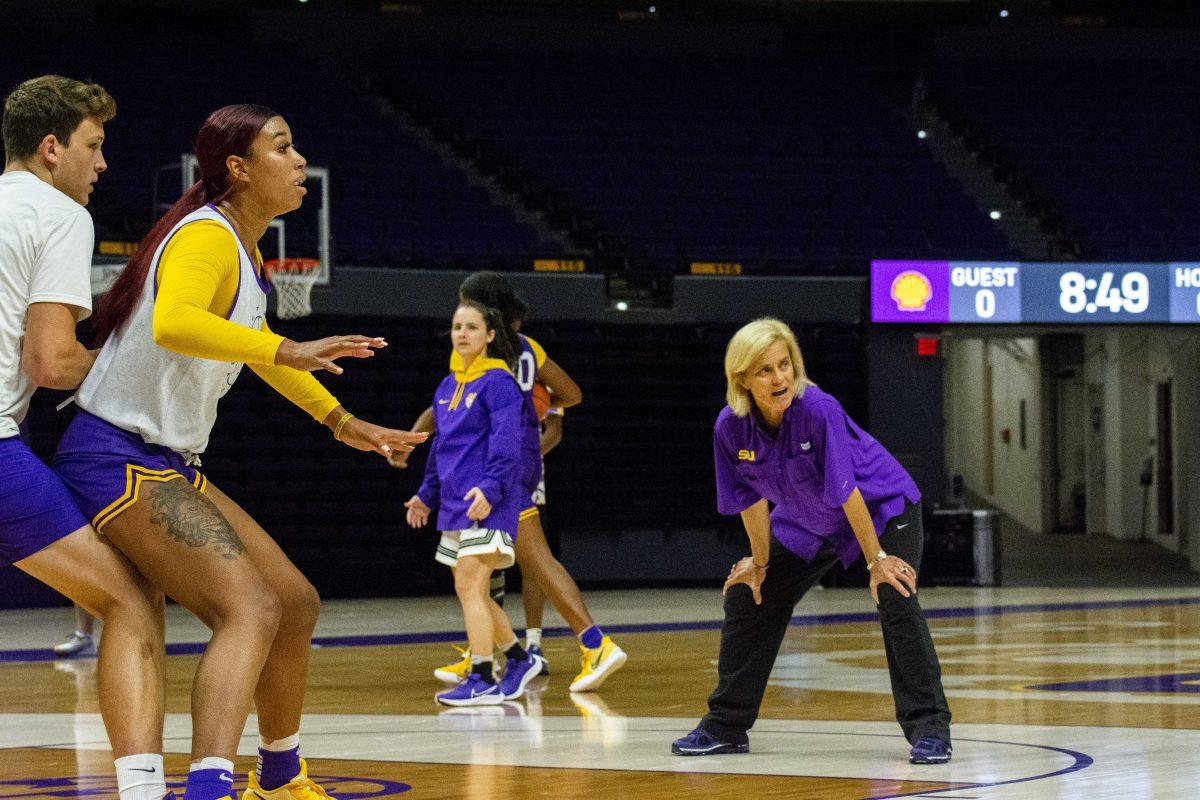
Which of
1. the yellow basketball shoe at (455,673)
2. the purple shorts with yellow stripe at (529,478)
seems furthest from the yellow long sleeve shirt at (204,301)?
the purple shorts with yellow stripe at (529,478)

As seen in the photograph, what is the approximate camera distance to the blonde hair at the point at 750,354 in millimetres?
4965

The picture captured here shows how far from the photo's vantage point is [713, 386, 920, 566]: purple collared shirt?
16.4 ft

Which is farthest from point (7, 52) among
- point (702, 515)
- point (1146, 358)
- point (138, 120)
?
point (1146, 358)

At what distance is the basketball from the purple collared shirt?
2930 millimetres

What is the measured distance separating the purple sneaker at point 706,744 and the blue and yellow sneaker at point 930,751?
0.58m

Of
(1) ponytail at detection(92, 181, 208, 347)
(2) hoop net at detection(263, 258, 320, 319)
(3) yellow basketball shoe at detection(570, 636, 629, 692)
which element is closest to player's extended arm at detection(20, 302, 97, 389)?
(1) ponytail at detection(92, 181, 208, 347)

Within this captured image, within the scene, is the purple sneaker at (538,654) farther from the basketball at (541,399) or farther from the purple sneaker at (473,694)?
the basketball at (541,399)

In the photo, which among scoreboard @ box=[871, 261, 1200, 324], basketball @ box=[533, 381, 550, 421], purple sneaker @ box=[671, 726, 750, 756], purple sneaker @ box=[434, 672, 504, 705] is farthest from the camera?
scoreboard @ box=[871, 261, 1200, 324]

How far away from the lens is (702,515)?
15.6 m

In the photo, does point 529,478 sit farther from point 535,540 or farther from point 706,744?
point 706,744

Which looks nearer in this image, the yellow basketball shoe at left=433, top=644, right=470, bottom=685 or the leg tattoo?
the leg tattoo

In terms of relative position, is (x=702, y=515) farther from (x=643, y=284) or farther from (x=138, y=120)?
(x=138, y=120)

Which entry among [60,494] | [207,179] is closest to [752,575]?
[207,179]

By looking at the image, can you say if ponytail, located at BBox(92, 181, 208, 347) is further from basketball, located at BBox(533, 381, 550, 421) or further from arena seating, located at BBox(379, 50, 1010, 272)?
arena seating, located at BBox(379, 50, 1010, 272)
